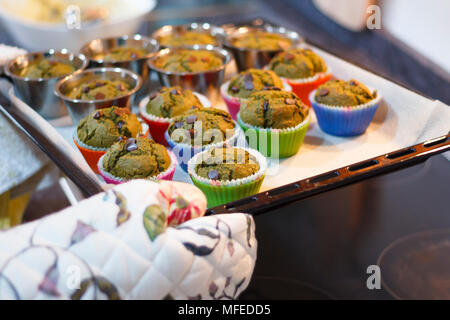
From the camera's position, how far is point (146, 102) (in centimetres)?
173

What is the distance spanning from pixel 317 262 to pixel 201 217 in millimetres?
736

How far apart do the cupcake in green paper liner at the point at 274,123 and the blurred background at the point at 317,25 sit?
1.74 ft

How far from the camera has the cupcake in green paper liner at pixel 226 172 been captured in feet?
4.19

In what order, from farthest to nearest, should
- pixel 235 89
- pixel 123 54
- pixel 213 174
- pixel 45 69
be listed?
pixel 123 54 → pixel 45 69 → pixel 235 89 → pixel 213 174

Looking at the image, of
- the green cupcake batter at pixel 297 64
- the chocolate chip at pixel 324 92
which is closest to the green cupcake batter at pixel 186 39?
the green cupcake batter at pixel 297 64

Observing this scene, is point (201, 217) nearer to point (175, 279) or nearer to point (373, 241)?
point (175, 279)

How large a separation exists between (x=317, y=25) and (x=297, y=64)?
1.80 m

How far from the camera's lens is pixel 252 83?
1724mm

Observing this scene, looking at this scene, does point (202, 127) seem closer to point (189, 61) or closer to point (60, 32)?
point (189, 61)

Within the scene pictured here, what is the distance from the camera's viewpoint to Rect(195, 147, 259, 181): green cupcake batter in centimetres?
129

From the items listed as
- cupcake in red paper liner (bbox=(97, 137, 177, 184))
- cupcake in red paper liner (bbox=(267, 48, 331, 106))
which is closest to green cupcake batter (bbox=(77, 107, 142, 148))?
cupcake in red paper liner (bbox=(97, 137, 177, 184))

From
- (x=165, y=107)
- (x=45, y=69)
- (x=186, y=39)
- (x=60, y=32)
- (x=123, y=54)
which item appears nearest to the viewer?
(x=165, y=107)

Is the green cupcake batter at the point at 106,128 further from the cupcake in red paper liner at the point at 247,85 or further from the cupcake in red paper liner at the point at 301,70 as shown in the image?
the cupcake in red paper liner at the point at 301,70

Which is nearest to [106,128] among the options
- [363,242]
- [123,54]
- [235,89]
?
[235,89]
